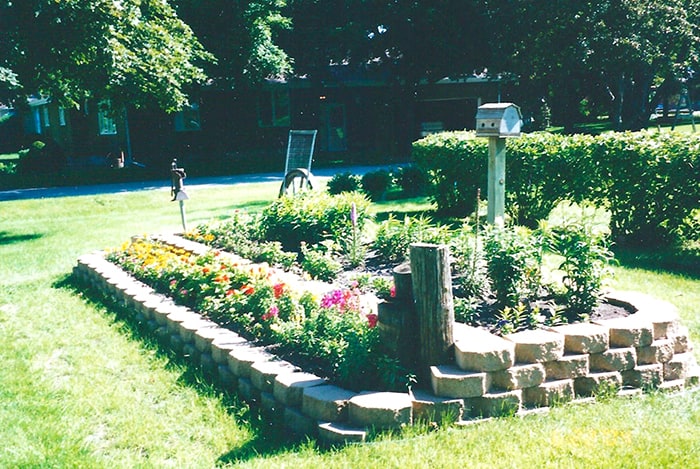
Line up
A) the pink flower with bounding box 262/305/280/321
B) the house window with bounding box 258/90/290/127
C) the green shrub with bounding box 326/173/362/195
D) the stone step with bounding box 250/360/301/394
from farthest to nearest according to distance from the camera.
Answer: the house window with bounding box 258/90/290/127, the green shrub with bounding box 326/173/362/195, the pink flower with bounding box 262/305/280/321, the stone step with bounding box 250/360/301/394

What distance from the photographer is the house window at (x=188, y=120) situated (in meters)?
26.7

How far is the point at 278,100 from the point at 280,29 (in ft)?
11.3

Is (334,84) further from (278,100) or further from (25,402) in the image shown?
(25,402)

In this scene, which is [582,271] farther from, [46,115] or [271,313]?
[46,115]

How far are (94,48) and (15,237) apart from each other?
12.8 ft

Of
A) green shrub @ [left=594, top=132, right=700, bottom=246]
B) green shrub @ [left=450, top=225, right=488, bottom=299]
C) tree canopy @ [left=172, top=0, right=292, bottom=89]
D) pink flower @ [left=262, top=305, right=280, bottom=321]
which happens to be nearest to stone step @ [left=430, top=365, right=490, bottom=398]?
green shrub @ [left=450, top=225, right=488, bottom=299]

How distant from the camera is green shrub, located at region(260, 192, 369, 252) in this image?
7152 mm

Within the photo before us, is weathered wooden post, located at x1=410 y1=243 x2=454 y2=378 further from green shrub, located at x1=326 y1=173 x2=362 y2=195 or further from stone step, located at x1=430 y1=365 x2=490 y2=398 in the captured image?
green shrub, located at x1=326 y1=173 x2=362 y2=195

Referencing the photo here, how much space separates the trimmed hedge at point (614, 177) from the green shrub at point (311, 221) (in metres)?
2.65

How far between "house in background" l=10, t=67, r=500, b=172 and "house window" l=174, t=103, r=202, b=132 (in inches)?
1.6

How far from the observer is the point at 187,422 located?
389 cm

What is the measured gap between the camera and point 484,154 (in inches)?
376

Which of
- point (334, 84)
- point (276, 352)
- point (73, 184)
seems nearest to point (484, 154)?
point (276, 352)

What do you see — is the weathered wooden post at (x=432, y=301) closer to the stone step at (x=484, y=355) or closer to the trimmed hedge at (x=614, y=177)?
the stone step at (x=484, y=355)
